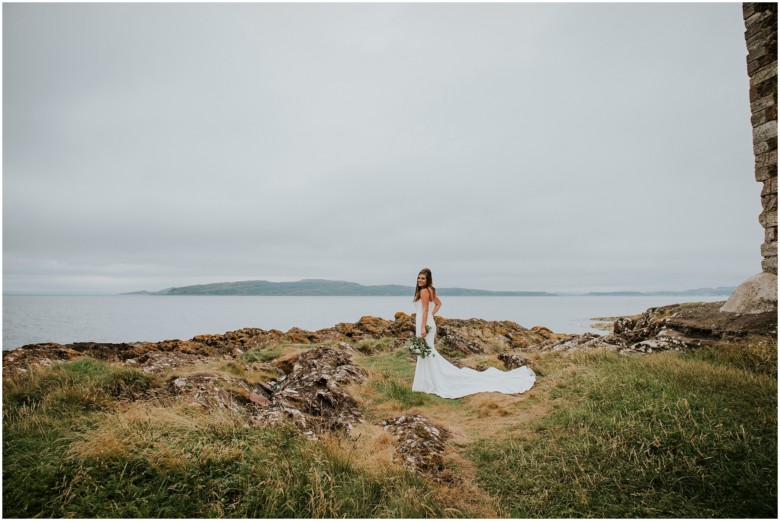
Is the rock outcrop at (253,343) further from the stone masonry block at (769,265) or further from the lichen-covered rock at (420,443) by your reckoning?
the stone masonry block at (769,265)

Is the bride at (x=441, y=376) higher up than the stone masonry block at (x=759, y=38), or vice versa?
the stone masonry block at (x=759, y=38)

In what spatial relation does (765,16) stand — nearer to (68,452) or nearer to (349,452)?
(349,452)

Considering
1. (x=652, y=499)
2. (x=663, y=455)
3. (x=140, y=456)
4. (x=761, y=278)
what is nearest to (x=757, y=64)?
(x=761, y=278)

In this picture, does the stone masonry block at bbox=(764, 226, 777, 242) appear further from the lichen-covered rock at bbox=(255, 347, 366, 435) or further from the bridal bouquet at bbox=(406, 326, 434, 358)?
the lichen-covered rock at bbox=(255, 347, 366, 435)

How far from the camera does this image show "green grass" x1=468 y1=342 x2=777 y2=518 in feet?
13.6

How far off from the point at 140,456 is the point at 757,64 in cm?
1439

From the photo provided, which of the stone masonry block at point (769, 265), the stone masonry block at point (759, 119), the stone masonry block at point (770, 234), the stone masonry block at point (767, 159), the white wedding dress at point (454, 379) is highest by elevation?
the stone masonry block at point (759, 119)

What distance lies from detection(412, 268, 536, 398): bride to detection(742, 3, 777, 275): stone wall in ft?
21.0

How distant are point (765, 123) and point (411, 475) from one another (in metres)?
11.2

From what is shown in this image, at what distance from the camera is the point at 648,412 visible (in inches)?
227

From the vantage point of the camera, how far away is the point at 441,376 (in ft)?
33.8

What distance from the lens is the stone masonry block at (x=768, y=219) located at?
8.29 metres

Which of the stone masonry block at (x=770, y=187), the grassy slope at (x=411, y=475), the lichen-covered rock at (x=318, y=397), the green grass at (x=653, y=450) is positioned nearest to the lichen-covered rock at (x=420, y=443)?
the grassy slope at (x=411, y=475)

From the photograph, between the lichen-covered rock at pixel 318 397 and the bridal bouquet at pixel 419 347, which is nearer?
the lichen-covered rock at pixel 318 397
